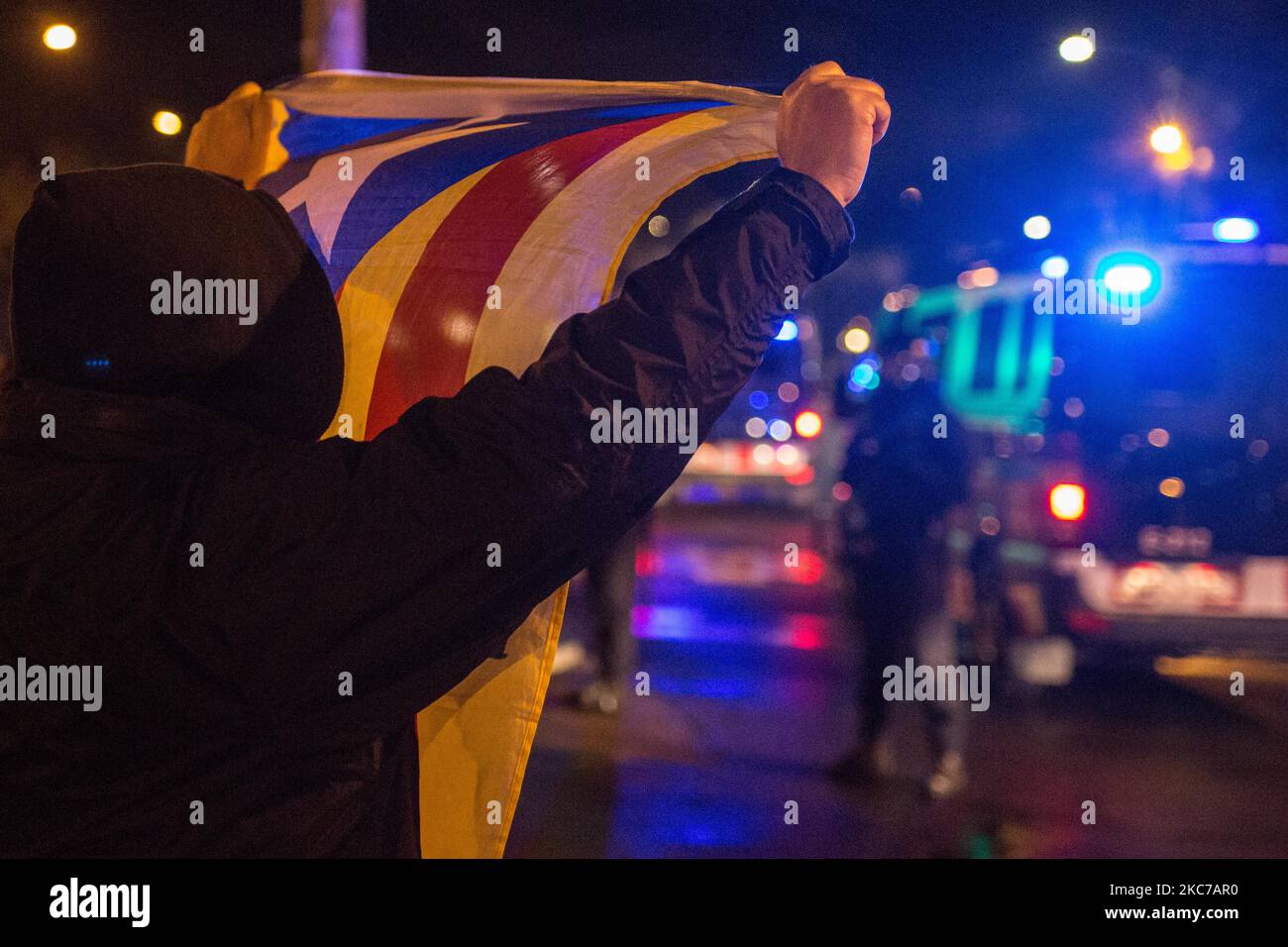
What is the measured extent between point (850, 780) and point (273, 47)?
4307mm

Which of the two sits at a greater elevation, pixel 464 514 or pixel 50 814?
pixel 464 514

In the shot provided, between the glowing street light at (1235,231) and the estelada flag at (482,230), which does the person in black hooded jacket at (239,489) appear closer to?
the estelada flag at (482,230)

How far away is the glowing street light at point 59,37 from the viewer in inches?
203

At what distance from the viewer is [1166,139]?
28.1ft

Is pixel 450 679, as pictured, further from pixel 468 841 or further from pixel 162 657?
pixel 468 841

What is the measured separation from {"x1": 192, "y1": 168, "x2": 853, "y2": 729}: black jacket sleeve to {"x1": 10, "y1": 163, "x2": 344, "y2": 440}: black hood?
0.12 meters

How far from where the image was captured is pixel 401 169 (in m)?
2.10

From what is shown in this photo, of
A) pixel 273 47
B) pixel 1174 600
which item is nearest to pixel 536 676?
pixel 273 47

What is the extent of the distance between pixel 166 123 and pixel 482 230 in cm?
492

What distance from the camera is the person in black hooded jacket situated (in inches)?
47.1

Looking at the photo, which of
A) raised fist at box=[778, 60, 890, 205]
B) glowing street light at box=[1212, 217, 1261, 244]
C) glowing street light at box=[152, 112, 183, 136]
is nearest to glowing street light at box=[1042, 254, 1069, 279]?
glowing street light at box=[1212, 217, 1261, 244]
